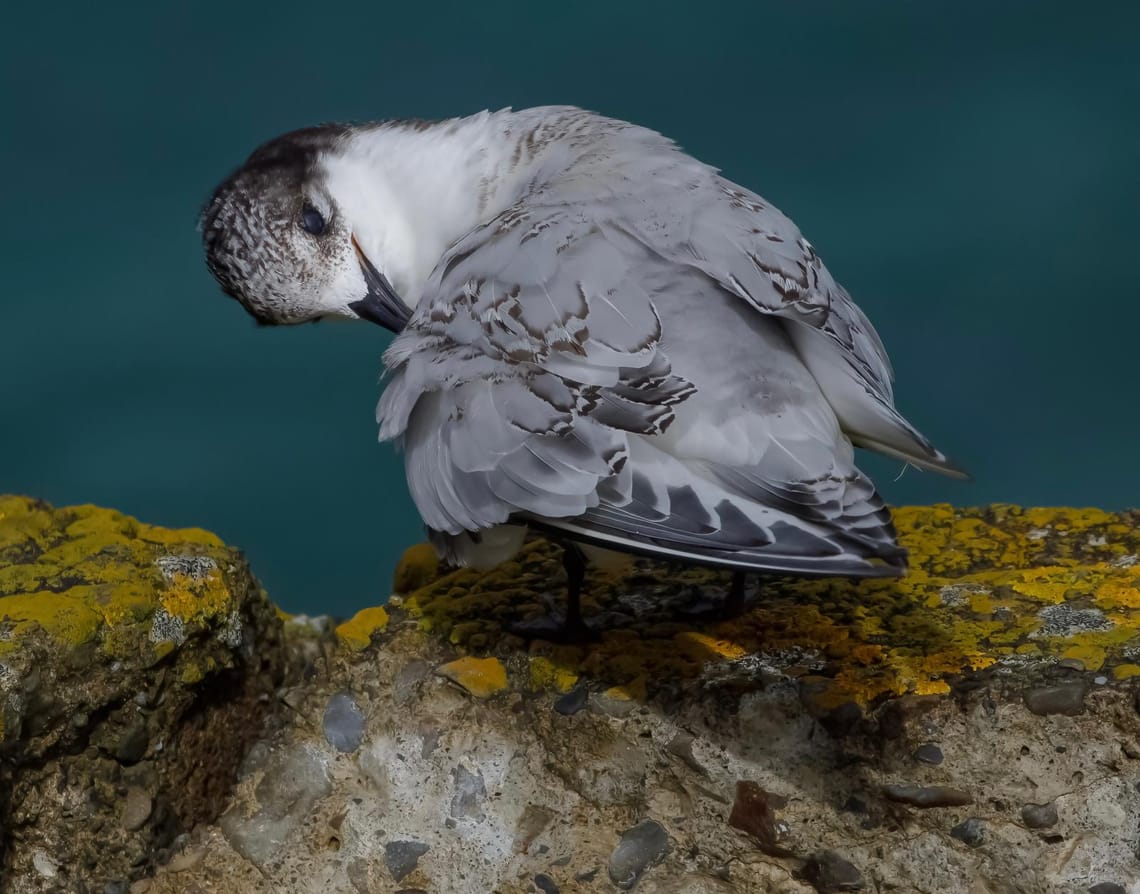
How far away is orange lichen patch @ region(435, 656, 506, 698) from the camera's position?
258cm

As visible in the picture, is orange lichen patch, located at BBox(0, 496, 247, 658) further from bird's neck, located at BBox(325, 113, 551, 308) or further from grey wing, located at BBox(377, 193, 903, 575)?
bird's neck, located at BBox(325, 113, 551, 308)

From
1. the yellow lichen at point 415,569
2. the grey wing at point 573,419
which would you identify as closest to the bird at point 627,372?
the grey wing at point 573,419

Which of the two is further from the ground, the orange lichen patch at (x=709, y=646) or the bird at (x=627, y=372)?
the bird at (x=627, y=372)

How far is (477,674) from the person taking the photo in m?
2.60

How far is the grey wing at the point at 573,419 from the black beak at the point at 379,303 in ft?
1.26

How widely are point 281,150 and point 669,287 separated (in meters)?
1.20

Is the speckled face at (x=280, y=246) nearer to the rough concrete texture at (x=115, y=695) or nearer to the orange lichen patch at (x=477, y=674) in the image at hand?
the rough concrete texture at (x=115, y=695)

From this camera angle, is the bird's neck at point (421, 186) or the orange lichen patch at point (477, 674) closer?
the orange lichen patch at point (477, 674)

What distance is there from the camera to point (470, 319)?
252cm

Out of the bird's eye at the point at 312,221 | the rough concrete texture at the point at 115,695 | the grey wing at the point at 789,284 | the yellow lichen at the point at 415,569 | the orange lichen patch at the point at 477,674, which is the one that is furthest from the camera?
the bird's eye at the point at 312,221

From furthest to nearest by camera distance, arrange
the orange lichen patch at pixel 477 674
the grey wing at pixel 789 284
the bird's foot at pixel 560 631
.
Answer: the bird's foot at pixel 560 631 → the orange lichen patch at pixel 477 674 → the grey wing at pixel 789 284

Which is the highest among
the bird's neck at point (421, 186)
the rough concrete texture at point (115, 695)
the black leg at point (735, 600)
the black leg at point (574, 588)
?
the bird's neck at point (421, 186)

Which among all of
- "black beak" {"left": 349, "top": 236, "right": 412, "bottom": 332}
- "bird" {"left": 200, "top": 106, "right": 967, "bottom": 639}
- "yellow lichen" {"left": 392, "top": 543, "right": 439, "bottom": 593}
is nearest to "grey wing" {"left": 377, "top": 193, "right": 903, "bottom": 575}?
"bird" {"left": 200, "top": 106, "right": 967, "bottom": 639}

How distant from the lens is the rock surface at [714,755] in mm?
2250
